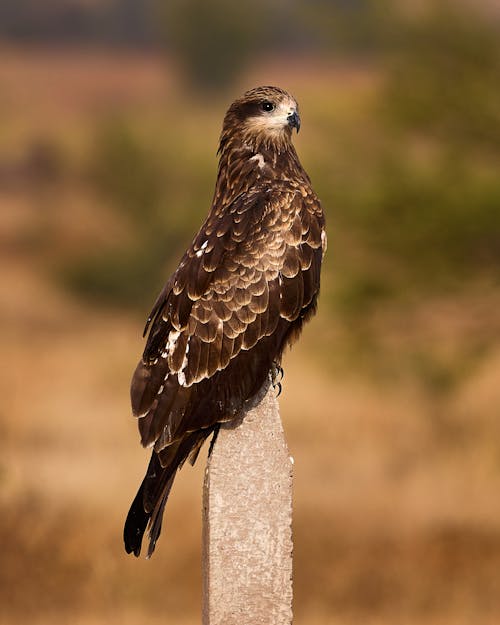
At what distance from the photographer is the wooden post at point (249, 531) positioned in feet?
16.2

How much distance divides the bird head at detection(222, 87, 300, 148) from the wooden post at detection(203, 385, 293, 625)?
1.34 metres

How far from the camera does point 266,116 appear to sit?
570 cm

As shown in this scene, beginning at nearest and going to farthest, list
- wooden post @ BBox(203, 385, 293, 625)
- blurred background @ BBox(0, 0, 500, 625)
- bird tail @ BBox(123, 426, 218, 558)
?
wooden post @ BBox(203, 385, 293, 625) < bird tail @ BBox(123, 426, 218, 558) < blurred background @ BBox(0, 0, 500, 625)

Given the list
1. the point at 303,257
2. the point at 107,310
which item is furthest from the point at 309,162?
the point at 107,310

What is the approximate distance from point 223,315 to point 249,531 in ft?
2.73

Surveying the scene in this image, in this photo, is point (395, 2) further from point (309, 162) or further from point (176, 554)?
point (176, 554)

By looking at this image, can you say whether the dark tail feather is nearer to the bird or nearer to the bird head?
the bird

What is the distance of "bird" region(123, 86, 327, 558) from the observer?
5125 millimetres

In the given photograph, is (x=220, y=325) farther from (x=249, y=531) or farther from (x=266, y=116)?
(x=266, y=116)

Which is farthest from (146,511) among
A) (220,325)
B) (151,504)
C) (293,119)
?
(293,119)

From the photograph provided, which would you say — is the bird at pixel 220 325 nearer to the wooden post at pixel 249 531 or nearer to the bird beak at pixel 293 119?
the wooden post at pixel 249 531

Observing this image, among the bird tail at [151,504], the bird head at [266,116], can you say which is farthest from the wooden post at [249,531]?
the bird head at [266,116]

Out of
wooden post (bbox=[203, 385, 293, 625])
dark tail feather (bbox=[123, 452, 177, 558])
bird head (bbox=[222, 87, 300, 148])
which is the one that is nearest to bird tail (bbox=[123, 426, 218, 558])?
dark tail feather (bbox=[123, 452, 177, 558])

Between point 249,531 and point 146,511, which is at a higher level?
point 146,511
